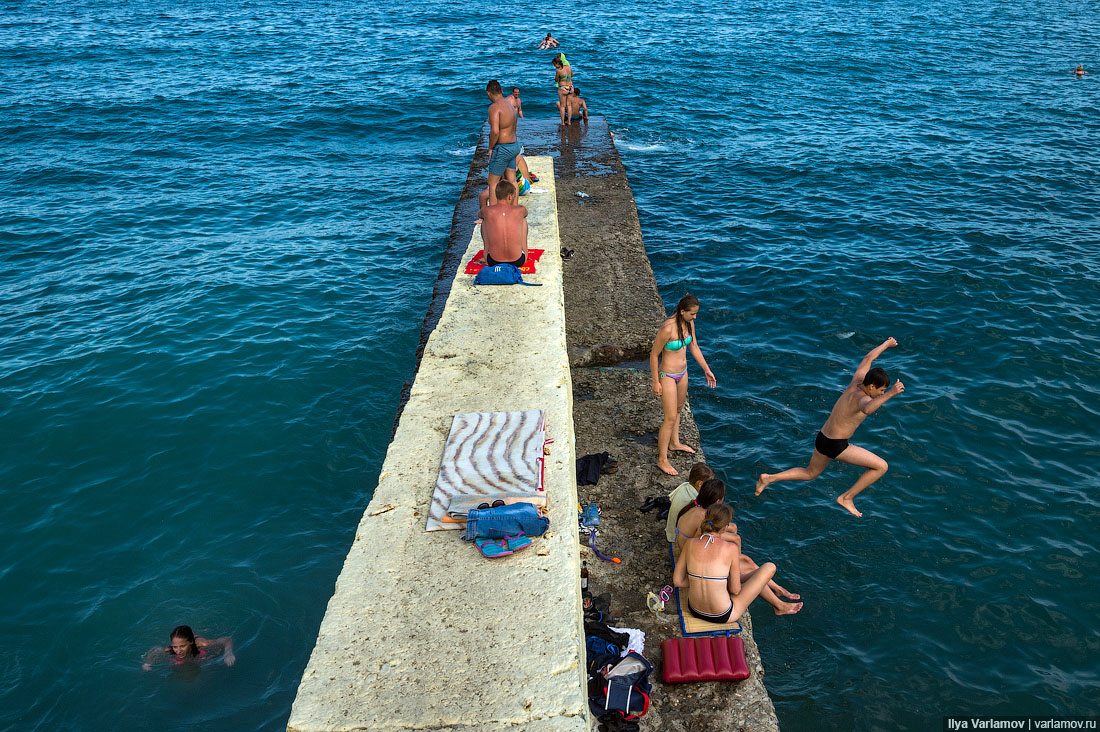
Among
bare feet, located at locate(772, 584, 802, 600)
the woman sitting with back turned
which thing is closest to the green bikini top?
the woman sitting with back turned

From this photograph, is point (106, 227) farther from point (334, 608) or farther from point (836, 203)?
point (836, 203)

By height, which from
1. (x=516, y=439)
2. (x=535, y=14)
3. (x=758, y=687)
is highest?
(x=535, y=14)

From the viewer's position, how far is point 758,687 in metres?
5.79

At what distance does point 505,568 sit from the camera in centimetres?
588

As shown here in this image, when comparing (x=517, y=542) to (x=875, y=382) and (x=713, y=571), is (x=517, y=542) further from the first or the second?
(x=875, y=382)

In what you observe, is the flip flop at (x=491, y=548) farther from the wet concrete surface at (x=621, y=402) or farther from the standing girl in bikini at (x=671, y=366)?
the standing girl in bikini at (x=671, y=366)

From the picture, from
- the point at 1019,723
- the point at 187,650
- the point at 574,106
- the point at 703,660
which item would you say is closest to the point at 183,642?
the point at 187,650

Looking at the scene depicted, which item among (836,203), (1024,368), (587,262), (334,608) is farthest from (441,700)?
(836,203)

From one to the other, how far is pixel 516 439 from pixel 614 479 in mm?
1473

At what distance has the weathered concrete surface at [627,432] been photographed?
5.71 metres

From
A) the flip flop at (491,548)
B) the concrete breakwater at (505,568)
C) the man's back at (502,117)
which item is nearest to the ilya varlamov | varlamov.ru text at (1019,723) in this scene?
the concrete breakwater at (505,568)

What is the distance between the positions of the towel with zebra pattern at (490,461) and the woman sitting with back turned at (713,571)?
139 centimetres

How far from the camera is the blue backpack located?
400 inches

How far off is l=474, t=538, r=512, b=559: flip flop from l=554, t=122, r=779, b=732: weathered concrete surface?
46.8 inches
